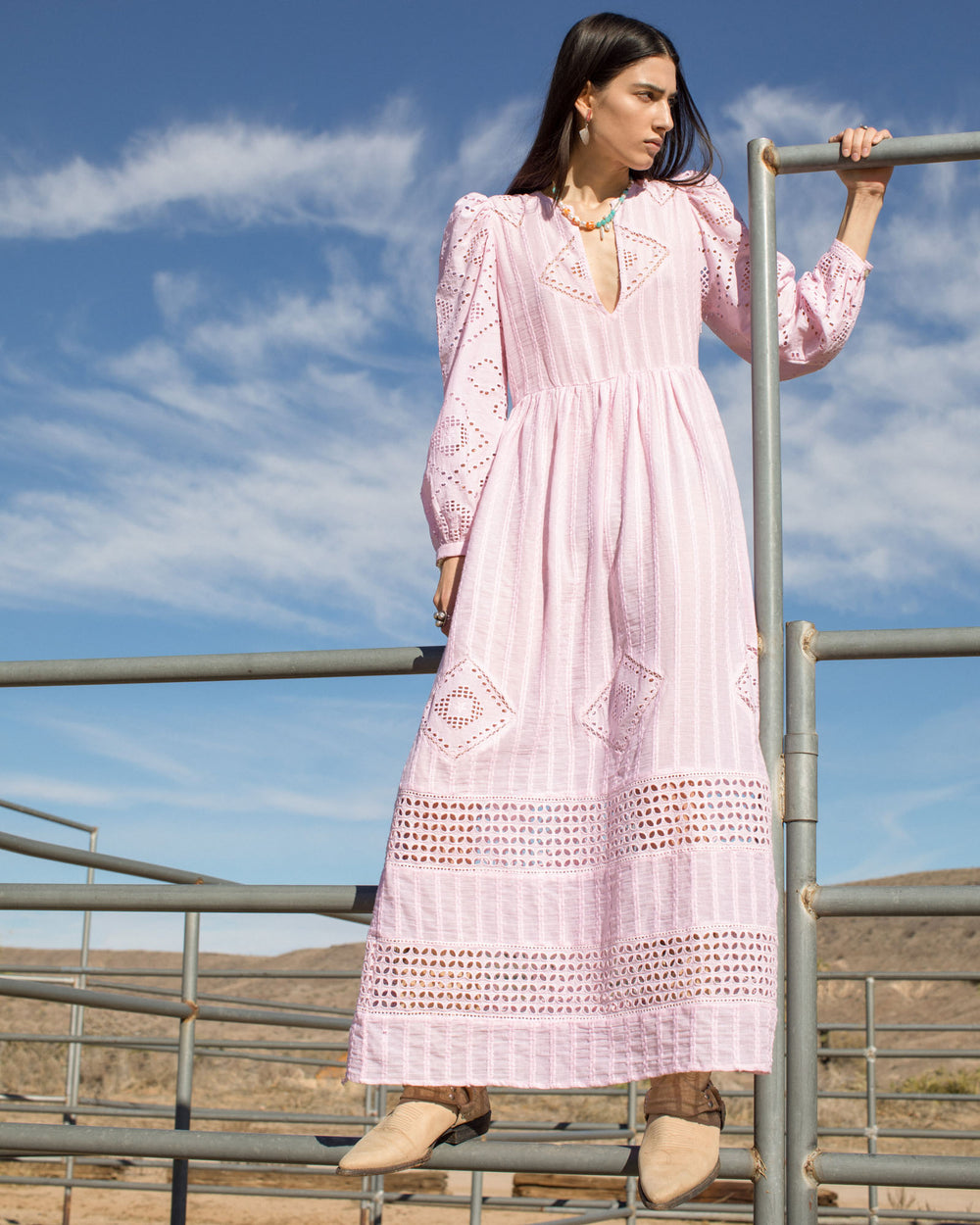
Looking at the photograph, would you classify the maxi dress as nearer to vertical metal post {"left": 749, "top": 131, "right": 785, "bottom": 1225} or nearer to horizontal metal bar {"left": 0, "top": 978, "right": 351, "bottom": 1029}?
vertical metal post {"left": 749, "top": 131, "right": 785, "bottom": 1225}

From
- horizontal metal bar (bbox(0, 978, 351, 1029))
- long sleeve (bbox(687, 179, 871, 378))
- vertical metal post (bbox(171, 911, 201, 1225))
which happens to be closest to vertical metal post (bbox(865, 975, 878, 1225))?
horizontal metal bar (bbox(0, 978, 351, 1029))

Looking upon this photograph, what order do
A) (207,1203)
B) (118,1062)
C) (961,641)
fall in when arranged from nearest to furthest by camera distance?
(961,641)
(207,1203)
(118,1062)

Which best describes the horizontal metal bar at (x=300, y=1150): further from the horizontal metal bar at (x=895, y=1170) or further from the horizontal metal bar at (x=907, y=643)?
the horizontal metal bar at (x=907, y=643)

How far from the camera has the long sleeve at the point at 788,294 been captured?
2131mm

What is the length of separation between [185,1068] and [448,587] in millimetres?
2317

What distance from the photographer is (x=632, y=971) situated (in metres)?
1.68

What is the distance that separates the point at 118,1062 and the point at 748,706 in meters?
20.6

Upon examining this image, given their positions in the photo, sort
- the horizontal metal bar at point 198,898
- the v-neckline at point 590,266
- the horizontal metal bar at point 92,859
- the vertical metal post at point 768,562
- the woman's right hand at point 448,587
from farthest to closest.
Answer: the horizontal metal bar at point 92,859
the v-neckline at point 590,266
the woman's right hand at point 448,587
the horizontal metal bar at point 198,898
the vertical metal post at point 768,562

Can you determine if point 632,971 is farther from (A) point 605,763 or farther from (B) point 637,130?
(B) point 637,130

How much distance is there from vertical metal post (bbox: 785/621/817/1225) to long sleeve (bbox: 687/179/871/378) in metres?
0.62

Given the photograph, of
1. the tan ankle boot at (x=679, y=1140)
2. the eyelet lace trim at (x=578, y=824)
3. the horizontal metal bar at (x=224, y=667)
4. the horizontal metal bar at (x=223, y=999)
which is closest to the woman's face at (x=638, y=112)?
the horizontal metal bar at (x=224, y=667)

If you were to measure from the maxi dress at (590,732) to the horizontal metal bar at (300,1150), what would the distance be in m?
0.09

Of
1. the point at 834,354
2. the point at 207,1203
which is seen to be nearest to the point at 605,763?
the point at 834,354

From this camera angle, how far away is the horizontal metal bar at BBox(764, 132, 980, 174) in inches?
75.5
